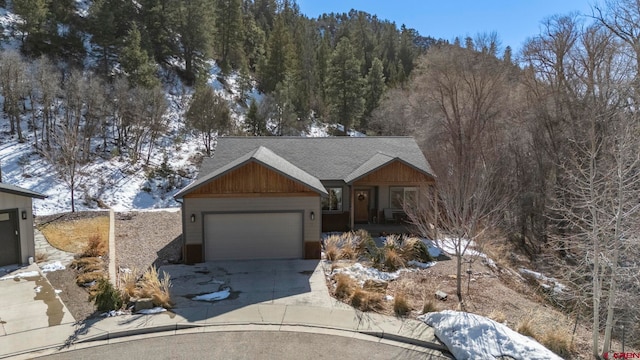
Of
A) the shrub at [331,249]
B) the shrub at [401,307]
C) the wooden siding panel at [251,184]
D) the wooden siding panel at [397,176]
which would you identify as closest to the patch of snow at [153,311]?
the wooden siding panel at [251,184]

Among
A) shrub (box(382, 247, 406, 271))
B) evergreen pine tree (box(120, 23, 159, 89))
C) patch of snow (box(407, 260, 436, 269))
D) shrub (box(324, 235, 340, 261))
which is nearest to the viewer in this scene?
shrub (box(382, 247, 406, 271))

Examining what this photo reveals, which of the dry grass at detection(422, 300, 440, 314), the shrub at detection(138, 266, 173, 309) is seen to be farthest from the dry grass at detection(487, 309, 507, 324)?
the shrub at detection(138, 266, 173, 309)

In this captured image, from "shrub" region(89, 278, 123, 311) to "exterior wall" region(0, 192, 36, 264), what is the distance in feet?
17.5

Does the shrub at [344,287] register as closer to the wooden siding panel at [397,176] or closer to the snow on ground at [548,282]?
the wooden siding panel at [397,176]

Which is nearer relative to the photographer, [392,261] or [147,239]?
[392,261]

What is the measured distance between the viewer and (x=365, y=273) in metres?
13.3

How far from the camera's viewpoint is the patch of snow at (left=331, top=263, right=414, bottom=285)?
1301 centimetres

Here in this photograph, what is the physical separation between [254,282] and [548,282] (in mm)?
11631

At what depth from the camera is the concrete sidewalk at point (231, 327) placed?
8.82 metres

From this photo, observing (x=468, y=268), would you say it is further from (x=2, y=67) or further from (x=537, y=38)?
(x=2, y=67)

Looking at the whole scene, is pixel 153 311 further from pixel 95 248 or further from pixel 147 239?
pixel 147 239

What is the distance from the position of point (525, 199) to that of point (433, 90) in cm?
1461

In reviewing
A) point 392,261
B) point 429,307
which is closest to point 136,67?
point 392,261

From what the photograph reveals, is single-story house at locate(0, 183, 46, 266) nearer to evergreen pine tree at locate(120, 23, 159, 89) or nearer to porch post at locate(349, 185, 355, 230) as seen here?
porch post at locate(349, 185, 355, 230)
